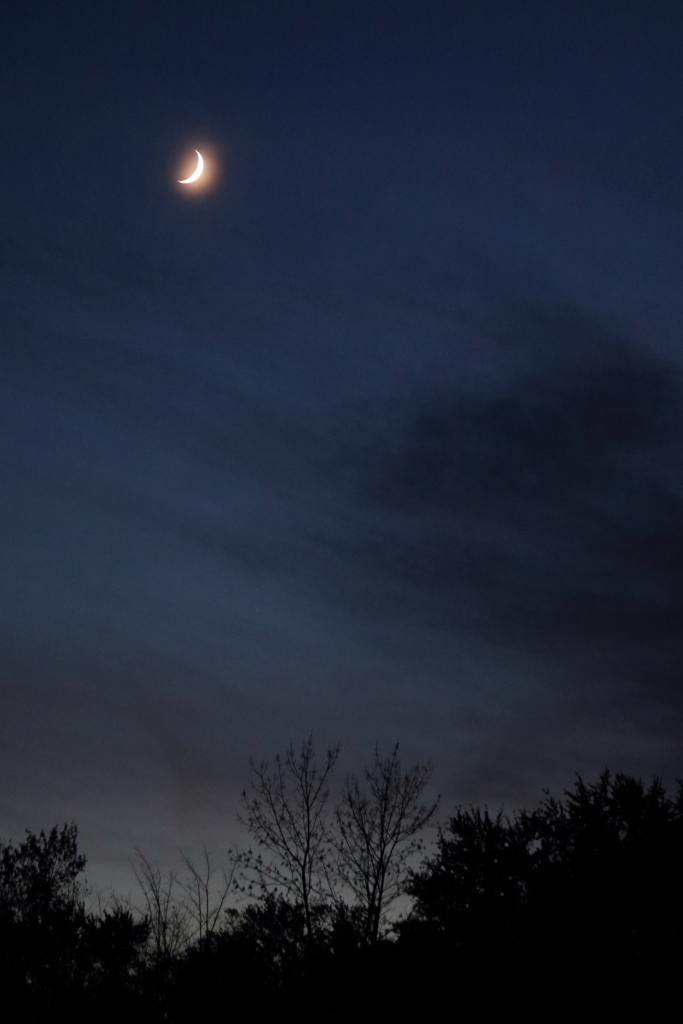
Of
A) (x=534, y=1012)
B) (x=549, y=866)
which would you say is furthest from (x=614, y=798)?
(x=534, y=1012)

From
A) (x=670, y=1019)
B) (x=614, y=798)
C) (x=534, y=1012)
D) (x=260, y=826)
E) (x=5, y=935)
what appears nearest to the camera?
(x=670, y=1019)

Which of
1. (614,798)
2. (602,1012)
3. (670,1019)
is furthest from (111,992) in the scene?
(614,798)

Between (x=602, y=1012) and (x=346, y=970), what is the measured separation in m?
9.42

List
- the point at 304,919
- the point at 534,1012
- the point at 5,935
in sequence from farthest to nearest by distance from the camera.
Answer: the point at 5,935, the point at 304,919, the point at 534,1012

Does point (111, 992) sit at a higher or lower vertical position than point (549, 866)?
lower

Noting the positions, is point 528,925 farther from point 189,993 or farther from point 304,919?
point 189,993

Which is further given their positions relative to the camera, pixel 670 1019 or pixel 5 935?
pixel 5 935

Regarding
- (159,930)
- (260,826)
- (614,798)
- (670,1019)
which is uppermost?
(614,798)

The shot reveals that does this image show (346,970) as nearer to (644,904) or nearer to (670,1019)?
(670,1019)

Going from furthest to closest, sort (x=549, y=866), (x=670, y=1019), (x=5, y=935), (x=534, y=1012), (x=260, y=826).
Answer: (x=549, y=866) → (x=5, y=935) → (x=260, y=826) → (x=534, y=1012) → (x=670, y=1019)

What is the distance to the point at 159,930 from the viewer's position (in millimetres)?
38062

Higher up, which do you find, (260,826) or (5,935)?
(260,826)

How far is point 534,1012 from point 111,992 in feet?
58.9

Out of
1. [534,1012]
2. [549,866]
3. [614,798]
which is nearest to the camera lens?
[534,1012]
